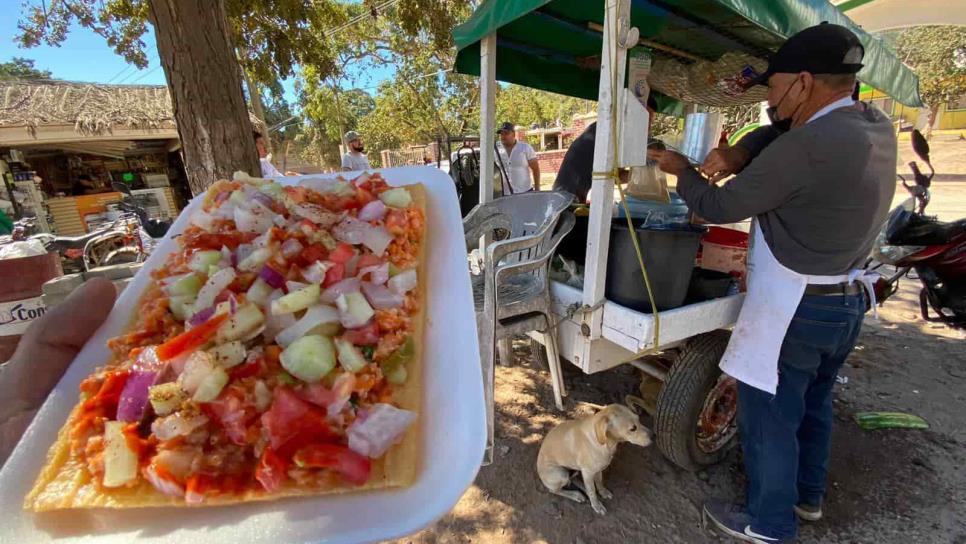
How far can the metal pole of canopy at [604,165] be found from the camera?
2.07m

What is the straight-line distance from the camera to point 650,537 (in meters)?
2.38

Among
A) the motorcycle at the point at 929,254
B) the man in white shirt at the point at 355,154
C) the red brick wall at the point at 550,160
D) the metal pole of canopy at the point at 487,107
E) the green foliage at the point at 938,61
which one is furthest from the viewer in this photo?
the red brick wall at the point at 550,160

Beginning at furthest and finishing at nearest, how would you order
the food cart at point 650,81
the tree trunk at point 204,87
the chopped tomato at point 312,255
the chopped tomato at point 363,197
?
the tree trunk at point 204,87
the food cart at point 650,81
the chopped tomato at point 363,197
the chopped tomato at point 312,255

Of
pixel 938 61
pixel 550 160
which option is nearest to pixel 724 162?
pixel 550 160

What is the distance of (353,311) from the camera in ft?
4.42

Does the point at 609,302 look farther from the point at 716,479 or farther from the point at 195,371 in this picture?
the point at 195,371

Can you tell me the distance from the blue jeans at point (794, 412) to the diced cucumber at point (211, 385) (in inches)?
91.3

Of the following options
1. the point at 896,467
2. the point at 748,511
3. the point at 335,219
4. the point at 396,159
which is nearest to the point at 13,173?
the point at 335,219

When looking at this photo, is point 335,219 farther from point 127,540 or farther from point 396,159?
point 396,159

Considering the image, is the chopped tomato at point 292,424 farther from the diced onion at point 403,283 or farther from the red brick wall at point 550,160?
the red brick wall at point 550,160

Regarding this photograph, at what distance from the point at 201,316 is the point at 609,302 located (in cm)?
189

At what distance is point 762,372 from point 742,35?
296 cm

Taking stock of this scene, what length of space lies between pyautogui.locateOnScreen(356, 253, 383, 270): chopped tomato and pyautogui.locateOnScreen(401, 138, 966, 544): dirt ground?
5.80 feet

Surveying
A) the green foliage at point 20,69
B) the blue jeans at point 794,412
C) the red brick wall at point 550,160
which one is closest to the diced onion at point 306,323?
the blue jeans at point 794,412
